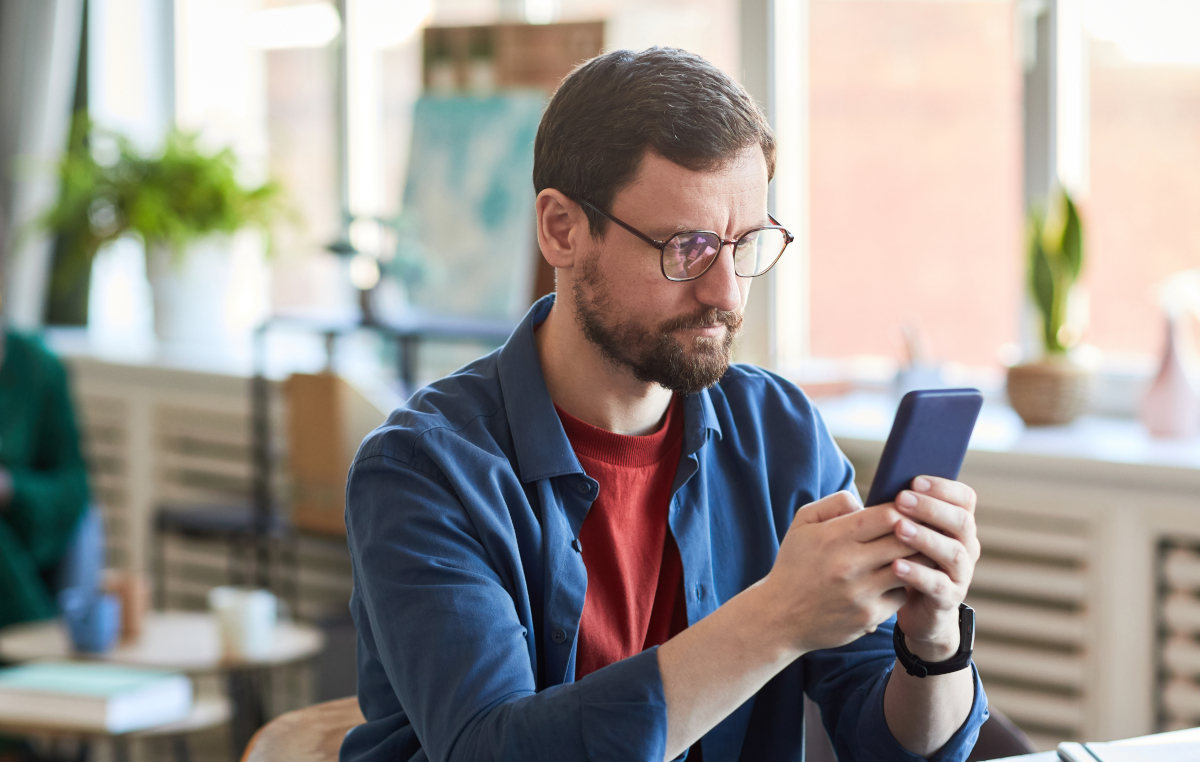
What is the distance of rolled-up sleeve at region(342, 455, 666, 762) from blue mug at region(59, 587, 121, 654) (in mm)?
1470

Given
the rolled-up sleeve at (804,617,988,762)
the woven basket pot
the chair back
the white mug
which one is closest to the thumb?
the rolled-up sleeve at (804,617,988,762)

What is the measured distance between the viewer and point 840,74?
2.93 meters

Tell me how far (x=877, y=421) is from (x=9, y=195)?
320 centimetres

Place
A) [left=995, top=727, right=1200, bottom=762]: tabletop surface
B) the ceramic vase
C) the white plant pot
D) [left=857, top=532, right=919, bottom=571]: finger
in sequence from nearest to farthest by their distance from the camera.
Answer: [left=857, top=532, right=919, bottom=571]: finger < [left=995, top=727, right=1200, bottom=762]: tabletop surface < the ceramic vase < the white plant pot

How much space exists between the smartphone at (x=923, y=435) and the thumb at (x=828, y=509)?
0.06ft

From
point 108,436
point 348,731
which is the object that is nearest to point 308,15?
→ point 108,436

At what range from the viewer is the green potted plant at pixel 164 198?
3.53m

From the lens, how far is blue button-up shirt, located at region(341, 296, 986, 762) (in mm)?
931

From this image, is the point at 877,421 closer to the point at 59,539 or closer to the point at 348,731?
the point at 348,731

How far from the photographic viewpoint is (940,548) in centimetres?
93

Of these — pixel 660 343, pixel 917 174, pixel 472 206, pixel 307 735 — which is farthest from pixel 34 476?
pixel 660 343

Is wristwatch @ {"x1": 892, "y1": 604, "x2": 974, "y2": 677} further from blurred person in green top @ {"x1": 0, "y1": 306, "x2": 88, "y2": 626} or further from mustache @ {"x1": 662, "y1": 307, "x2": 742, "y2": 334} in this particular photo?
blurred person in green top @ {"x1": 0, "y1": 306, "x2": 88, "y2": 626}

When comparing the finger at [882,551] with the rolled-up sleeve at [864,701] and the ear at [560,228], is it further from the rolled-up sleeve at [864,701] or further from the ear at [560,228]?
the ear at [560,228]

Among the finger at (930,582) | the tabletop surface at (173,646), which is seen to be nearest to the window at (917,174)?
the tabletop surface at (173,646)
